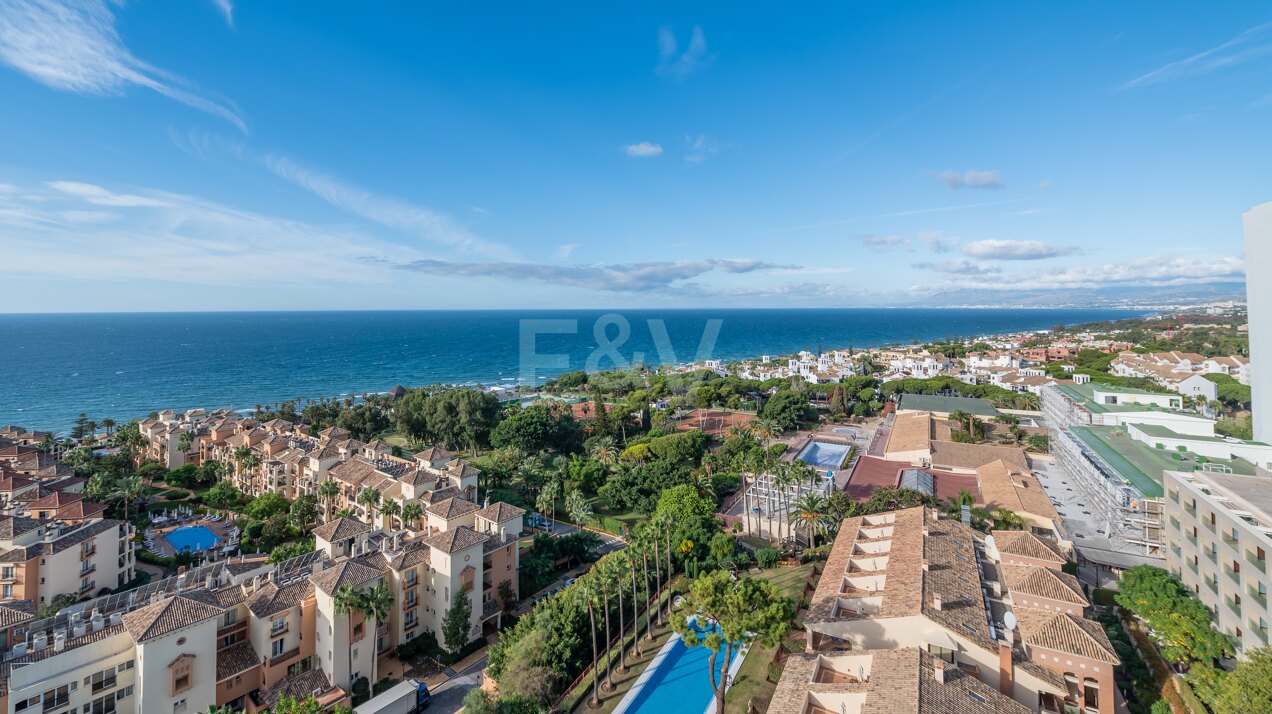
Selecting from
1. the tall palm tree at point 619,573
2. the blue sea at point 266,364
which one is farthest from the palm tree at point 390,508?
the blue sea at point 266,364

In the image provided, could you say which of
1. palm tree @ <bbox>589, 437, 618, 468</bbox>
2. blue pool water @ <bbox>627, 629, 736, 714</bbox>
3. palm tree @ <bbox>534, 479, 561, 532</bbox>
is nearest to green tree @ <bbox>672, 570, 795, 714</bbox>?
blue pool water @ <bbox>627, 629, 736, 714</bbox>

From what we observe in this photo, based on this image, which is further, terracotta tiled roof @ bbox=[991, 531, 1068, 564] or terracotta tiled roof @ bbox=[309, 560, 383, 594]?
terracotta tiled roof @ bbox=[991, 531, 1068, 564]

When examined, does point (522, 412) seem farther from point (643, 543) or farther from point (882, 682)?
point (882, 682)

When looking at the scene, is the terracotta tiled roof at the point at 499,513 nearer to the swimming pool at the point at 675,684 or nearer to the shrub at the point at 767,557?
the swimming pool at the point at 675,684

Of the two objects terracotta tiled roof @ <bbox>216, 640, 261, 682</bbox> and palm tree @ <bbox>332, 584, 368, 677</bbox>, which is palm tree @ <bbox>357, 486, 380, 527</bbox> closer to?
terracotta tiled roof @ <bbox>216, 640, 261, 682</bbox>

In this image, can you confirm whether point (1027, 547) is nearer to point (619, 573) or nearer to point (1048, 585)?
point (1048, 585)
